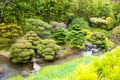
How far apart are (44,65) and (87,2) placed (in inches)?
405

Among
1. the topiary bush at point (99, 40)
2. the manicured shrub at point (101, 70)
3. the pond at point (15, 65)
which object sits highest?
the manicured shrub at point (101, 70)

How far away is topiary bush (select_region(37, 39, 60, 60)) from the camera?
44.0 feet

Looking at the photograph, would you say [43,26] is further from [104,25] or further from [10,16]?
[104,25]

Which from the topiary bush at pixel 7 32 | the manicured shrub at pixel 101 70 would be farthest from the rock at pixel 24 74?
the manicured shrub at pixel 101 70

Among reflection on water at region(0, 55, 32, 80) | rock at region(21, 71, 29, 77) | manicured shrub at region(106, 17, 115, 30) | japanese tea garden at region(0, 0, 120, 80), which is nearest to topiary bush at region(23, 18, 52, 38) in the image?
japanese tea garden at region(0, 0, 120, 80)

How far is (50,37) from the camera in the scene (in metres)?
16.2

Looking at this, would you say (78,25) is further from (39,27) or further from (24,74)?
(24,74)

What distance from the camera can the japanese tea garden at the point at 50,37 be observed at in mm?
12367

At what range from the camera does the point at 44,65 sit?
42.9 ft

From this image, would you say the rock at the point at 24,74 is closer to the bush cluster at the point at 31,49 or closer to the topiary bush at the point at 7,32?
the bush cluster at the point at 31,49

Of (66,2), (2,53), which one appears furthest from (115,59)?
(66,2)

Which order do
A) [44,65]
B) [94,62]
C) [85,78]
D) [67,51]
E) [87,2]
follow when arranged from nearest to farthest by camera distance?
[85,78] < [94,62] < [44,65] < [67,51] < [87,2]

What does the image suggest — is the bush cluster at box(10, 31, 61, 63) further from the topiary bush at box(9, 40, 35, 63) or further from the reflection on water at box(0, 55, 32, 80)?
the reflection on water at box(0, 55, 32, 80)

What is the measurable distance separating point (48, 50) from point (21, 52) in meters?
1.65
